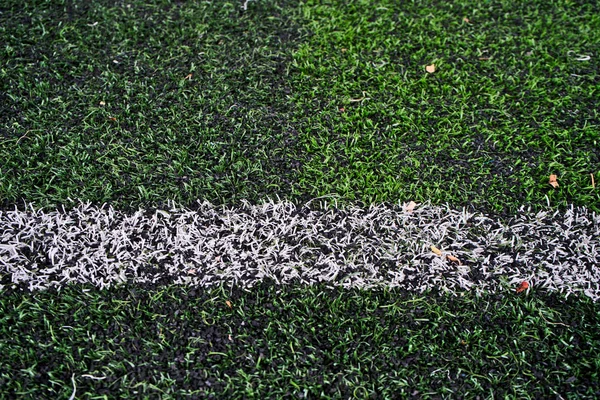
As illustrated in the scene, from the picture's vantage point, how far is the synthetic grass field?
1.62 meters

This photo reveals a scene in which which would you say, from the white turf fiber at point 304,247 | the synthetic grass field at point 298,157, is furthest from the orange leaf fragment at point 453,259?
the synthetic grass field at point 298,157

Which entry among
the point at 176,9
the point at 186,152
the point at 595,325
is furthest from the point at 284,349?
the point at 176,9

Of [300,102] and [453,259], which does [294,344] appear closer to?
[453,259]

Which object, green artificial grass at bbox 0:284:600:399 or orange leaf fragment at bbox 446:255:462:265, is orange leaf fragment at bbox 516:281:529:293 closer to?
green artificial grass at bbox 0:284:600:399

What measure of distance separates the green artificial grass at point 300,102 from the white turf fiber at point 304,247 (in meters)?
0.08

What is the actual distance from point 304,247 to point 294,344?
36cm

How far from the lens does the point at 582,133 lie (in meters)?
2.21

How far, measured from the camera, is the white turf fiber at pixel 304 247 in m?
1.80

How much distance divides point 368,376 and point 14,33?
2211 mm

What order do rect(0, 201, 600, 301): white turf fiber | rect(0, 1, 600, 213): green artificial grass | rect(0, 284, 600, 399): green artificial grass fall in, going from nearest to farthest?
rect(0, 284, 600, 399): green artificial grass
rect(0, 201, 600, 301): white turf fiber
rect(0, 1, 600, 213): green artificial grass

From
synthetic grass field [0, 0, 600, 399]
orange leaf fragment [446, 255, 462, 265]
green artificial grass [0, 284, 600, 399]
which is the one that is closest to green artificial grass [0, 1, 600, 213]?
synthetic grass field [0, 0, 600, 399]

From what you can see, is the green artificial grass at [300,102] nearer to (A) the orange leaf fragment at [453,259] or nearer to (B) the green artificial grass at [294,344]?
(A) the orange leaf fragment at [453,259]

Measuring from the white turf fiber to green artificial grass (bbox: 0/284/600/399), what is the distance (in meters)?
0.06

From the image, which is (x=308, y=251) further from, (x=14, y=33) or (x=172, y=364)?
(x=14, y=33)
